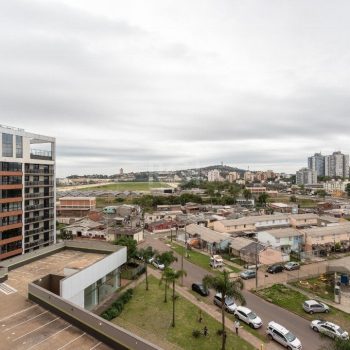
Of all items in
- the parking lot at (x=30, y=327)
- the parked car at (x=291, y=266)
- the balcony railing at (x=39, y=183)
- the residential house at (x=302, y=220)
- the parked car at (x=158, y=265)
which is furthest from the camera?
the residential house at (x=302, y=220)

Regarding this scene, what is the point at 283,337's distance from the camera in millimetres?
23797

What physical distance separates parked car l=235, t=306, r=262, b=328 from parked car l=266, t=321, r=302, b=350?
125 centimetres

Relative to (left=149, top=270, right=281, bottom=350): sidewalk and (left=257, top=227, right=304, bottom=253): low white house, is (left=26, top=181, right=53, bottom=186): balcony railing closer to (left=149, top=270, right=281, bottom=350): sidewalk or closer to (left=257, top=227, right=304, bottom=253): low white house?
(left=149, top=270, right=281, bottom=350): sidewalk

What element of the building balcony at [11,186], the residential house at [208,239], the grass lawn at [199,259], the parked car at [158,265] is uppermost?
the building balcony at [11,186]

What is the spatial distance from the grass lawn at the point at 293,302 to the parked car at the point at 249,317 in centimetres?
518

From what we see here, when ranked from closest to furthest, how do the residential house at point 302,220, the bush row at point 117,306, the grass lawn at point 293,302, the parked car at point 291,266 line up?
the bush row at point 117,306 < the grass lawn at point 293,302 < the parked car at point 291,266 < the residential house at point 302,220

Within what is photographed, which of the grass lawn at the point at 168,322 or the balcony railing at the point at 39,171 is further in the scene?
the balcony railing at the point at 39,171

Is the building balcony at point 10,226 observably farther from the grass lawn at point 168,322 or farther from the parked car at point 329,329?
the parked car at point 329,329

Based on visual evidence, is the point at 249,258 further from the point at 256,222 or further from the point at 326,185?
the point at 326,185

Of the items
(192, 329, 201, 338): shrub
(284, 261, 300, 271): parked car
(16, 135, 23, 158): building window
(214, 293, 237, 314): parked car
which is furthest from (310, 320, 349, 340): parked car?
(16, 135, 23, 158): building window

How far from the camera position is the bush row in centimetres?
2778

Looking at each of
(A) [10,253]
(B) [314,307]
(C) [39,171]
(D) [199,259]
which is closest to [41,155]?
(C) [39,171]

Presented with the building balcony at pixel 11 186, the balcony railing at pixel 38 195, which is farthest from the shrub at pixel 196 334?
the balcony railing at pixel 38 195

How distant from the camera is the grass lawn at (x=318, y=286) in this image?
3419 cm
